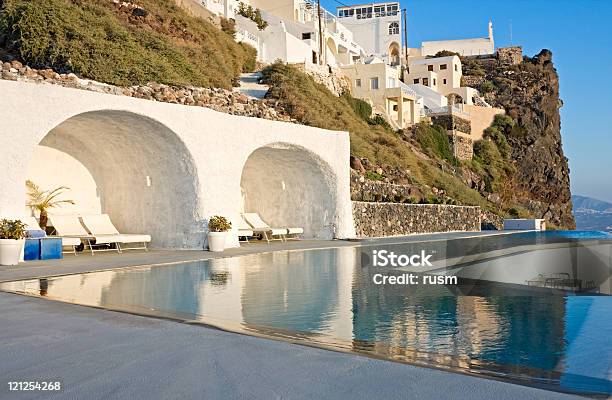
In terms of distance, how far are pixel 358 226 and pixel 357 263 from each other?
30.1ft

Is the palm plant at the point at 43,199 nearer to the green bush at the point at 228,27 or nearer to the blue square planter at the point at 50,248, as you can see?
the blue square planter at the point at 50,248

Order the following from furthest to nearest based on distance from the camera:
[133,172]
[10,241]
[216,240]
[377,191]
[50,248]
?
[377,191] → [133,172] → [216,240] → [50,248] → [10,241]

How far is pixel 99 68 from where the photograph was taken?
23.3 meters

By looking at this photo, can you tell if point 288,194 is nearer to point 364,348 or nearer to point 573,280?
point 573,280

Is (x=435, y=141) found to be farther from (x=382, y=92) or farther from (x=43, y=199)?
(x=43, y=199)

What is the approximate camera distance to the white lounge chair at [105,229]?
46.3 ft

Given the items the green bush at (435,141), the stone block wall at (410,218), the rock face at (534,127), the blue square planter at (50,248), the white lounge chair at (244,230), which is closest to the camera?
the blue square planter at (50,248)

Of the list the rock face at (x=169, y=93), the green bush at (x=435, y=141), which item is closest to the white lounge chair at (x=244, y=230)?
the rock face at (x=169, y=93)

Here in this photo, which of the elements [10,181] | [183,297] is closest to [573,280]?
[183,297]

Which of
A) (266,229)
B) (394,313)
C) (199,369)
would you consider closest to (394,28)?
(266,229)

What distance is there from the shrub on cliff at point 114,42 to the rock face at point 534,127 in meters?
31.6

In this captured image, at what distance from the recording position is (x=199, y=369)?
12.1 ft

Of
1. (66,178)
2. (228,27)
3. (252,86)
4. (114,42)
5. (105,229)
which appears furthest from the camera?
(228,27)

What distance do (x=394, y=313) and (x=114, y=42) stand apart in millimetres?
22891
